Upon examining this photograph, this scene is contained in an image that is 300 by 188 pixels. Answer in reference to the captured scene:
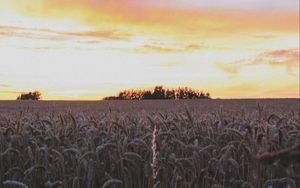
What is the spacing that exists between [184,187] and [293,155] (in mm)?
4080

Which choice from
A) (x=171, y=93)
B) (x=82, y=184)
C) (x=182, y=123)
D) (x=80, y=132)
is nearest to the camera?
(x=82, y=184)

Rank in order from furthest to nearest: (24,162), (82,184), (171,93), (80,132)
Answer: (171,93) < (80,132) < (24,162) < (82,184)

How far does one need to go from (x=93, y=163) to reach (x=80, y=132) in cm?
213

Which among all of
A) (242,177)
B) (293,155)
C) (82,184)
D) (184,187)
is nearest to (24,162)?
(82,184)

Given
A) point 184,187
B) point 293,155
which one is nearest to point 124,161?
point 184,187

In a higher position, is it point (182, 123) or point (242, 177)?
point (182, 123)

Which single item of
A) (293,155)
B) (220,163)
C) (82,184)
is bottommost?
(82,184)

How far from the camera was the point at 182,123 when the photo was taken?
24.8 feet

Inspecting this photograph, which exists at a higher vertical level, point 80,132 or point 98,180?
point 80,132

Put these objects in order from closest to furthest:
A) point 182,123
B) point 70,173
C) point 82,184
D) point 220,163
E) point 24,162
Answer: point 220,163 → point 82,184 → point 70,173 → point 24,162 → point 182,123

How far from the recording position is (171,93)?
5375 cm

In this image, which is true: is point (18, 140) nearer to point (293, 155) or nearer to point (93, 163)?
point (93, 163)

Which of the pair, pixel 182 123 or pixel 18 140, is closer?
pixel 18 140

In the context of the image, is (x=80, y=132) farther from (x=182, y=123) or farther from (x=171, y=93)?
(x=171, y=93)
